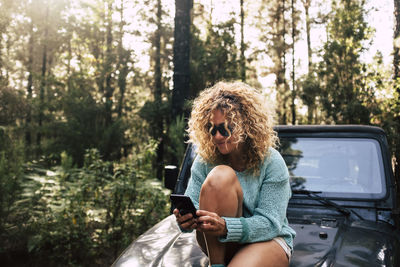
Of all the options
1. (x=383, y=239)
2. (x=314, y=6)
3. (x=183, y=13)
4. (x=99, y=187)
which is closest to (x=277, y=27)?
(x=314, y=6)

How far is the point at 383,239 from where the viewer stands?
7.84 ft

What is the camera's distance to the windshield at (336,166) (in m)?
2.94

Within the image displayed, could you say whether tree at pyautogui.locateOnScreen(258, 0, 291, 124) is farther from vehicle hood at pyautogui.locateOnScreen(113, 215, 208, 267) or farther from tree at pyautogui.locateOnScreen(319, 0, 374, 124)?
vehicle hood at pyautogui.locateOnScreen(113, 215, 208, 267)

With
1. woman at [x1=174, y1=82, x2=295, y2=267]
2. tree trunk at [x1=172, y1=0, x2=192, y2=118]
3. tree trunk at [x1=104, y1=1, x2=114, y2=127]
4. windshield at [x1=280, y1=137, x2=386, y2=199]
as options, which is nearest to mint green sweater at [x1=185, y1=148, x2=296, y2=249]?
woman at [x1=174, y1=82, x2=295, y2=267]

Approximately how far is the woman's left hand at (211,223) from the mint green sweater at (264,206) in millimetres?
39

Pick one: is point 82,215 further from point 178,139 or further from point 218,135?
point 218,135

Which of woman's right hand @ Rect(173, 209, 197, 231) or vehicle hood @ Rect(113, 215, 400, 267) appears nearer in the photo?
woman's right hand @ Rect(173, 209, 197, 231)

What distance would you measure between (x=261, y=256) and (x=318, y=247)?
1.60ft

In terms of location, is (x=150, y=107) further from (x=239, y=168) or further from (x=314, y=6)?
(x=314, y=6)

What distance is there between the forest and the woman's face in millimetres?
A: 1366

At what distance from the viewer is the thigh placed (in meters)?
1.85

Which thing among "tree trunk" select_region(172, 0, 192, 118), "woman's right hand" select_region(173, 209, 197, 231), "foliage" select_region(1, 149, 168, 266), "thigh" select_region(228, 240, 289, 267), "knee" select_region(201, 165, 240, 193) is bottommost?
"foliage" select_region(1, 149, 168, 266)

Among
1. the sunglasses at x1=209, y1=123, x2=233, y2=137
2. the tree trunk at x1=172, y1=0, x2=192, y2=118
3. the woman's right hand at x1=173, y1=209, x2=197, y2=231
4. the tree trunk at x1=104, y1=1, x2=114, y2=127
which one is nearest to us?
the woman's right hand at x1=173, y1=209, x2=197, y2=231

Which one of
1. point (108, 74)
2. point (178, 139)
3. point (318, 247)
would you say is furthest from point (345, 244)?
point (108, 74)
